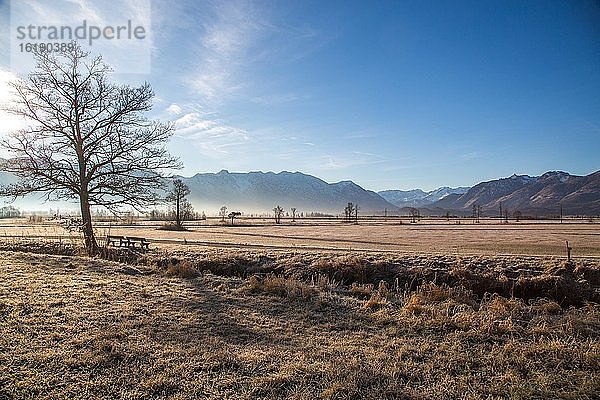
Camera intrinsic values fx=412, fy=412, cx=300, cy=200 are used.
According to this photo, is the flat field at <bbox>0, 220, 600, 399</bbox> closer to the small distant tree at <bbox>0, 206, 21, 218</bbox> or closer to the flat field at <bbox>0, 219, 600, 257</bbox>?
the flat field at <bbox>0, 219, 600, 257</bbox>

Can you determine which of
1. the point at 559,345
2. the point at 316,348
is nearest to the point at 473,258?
the point at 559,345

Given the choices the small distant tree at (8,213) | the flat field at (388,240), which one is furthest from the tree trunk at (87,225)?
the small distant tree at (8,213)

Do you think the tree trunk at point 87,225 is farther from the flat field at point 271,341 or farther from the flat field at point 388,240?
the flat field at point 271,341

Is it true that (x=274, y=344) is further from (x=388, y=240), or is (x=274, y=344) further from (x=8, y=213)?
(x=8, y=213)

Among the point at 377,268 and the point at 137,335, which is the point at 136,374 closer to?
the point at 137,335

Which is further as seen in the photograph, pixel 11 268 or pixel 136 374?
pixel 11 268

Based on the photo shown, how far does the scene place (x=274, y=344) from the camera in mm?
8516

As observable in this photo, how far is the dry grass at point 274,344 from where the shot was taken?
252 inches

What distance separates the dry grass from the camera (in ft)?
21.0

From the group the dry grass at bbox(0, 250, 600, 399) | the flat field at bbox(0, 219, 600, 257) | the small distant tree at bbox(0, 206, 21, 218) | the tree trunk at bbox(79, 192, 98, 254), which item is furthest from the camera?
the small distant tree at bbox(0, 206, 21, 218)

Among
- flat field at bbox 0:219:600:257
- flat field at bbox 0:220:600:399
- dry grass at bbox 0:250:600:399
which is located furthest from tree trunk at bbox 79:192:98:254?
dry grass at bbox 0:250:600:399

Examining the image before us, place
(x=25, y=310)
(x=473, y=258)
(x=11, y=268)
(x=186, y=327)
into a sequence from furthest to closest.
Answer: (x=473, y=258) < (x=11, y=268) < (x=25, y=310) < (x=186, y=327)

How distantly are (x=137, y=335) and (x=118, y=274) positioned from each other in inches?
356

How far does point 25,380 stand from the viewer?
20.7ft
